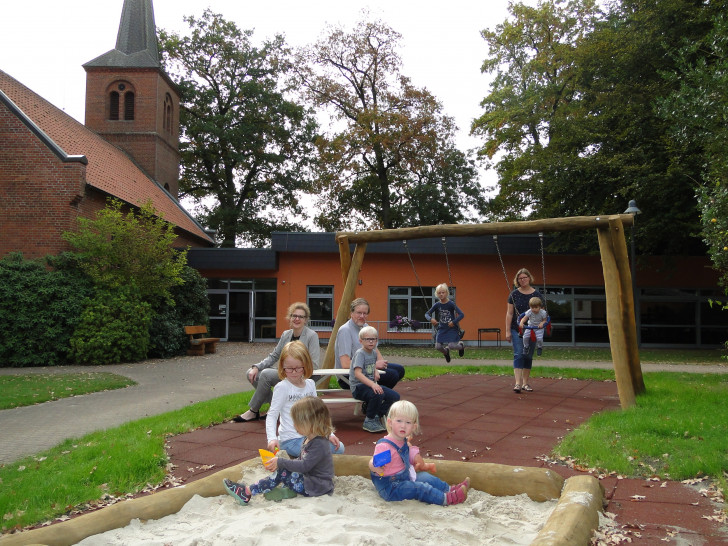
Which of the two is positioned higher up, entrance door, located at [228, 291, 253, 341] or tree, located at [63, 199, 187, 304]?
tree, located at [63, 199, 187, 304]

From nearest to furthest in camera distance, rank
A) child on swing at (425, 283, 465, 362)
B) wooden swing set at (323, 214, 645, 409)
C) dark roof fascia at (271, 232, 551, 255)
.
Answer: wooden swing set at (323, 214, 645, 409) → child on swing at (425, 283, 465, 362) → dark roof fascia at (271, 232, 551, 255)

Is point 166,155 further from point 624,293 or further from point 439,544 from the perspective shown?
point 439,544

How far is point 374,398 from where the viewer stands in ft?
21.9

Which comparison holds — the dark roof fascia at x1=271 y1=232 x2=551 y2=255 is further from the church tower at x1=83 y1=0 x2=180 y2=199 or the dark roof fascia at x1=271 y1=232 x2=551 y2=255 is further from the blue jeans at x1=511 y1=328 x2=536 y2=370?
the blue jeans at x1=511 y1=328 x2=536 y2=370

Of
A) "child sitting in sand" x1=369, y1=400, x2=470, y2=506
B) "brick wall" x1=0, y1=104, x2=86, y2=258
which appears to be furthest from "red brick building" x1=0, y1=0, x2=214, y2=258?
"child sitting in sand" x1=369, y1=400, x2=470, y2=506

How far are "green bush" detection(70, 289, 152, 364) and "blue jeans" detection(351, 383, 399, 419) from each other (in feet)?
40.2

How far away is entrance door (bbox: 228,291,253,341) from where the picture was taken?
26734mm

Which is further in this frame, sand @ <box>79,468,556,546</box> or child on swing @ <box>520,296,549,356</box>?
child on swing @ <box>520,296,549,356</box>

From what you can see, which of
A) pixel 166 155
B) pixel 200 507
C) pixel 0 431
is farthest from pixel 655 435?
pixel 166 155

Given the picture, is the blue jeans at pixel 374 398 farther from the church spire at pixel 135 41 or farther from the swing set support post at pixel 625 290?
the church spire at pixel 135 41

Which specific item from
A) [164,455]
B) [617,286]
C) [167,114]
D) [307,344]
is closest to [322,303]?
[167,114]

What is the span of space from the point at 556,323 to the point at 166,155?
22.1 m

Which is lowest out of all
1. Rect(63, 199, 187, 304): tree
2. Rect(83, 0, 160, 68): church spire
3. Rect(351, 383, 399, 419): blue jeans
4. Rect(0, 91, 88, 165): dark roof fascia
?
Rect(351, 383, 399, 419): blue jeans

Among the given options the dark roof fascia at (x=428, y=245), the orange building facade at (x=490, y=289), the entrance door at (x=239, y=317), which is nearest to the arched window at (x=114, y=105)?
the orange building facade at (x=490, y=289)
